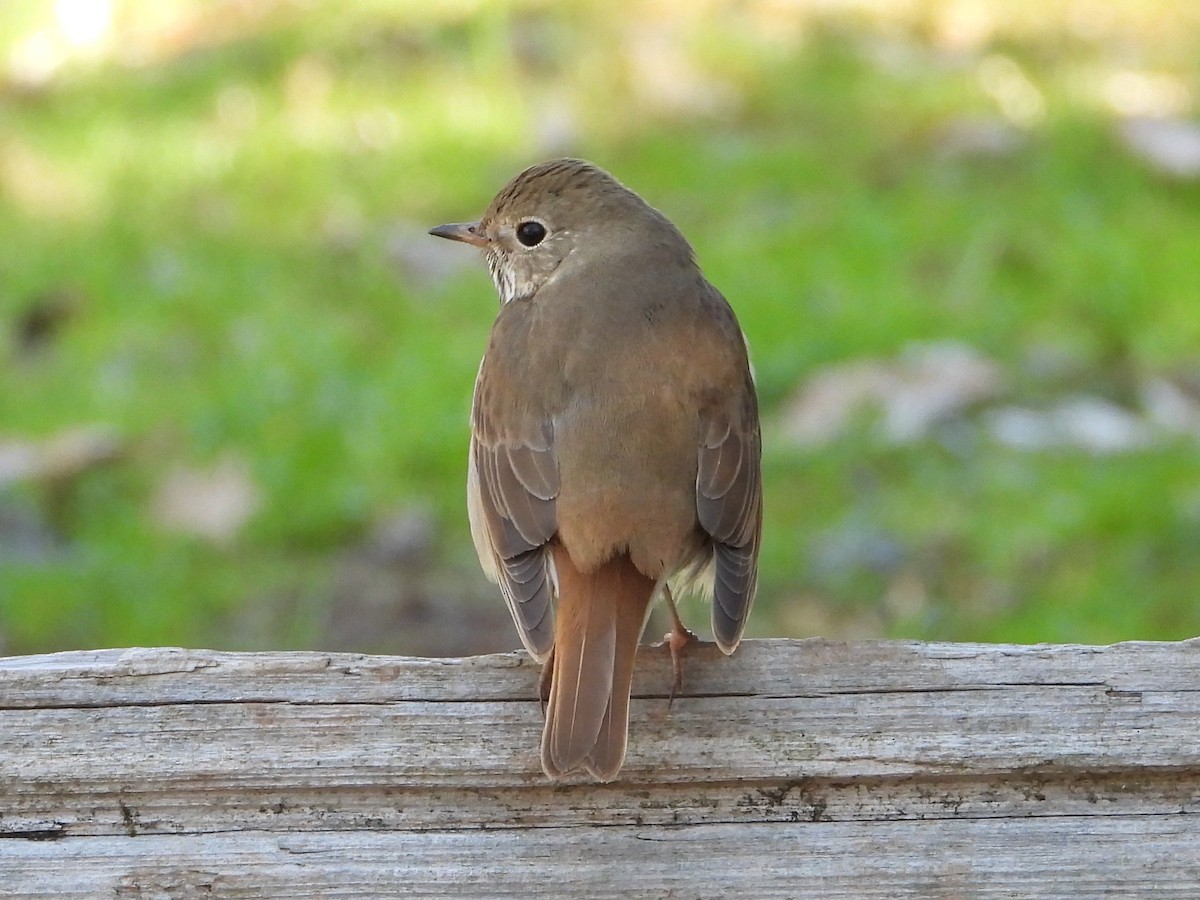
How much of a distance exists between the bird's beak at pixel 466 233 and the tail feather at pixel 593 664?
1.20 meters

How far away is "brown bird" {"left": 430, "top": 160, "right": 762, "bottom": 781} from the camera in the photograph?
134 inches

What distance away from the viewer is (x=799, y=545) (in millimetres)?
6125

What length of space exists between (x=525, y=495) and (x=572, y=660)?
683 mm

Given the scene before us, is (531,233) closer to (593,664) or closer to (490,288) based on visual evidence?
(593,664)

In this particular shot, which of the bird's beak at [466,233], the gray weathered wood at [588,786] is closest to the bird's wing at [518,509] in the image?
the gray weathered wood at [588,786]

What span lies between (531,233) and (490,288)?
3.16m

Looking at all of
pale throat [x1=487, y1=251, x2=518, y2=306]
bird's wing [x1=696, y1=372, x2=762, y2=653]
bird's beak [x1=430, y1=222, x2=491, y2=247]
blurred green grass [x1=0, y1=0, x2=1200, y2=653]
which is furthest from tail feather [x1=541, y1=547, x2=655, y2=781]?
blurred green grass [x1=0, y1=0, x2=1200, y2=653]

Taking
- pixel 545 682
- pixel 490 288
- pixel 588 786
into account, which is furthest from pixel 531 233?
pixel 490 288

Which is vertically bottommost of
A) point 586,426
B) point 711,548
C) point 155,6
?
point 155,6

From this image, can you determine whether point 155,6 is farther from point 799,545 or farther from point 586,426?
point 586,426

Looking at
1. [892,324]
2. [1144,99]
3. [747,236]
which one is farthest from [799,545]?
[1144,99]

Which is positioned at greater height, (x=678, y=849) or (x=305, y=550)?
(x=678, y=849)

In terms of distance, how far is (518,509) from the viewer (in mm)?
3691

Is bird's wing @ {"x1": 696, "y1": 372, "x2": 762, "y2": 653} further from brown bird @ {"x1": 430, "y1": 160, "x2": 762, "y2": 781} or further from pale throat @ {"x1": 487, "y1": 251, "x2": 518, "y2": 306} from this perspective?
pale throat @ {"x1": 487, "y1": 251, "x2": 518, "y2": 306}
